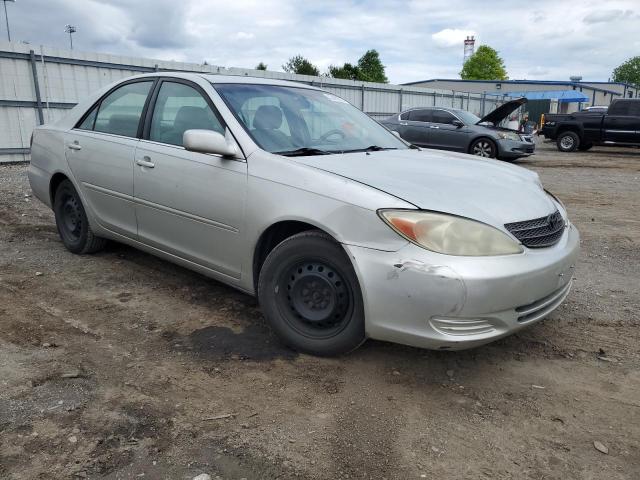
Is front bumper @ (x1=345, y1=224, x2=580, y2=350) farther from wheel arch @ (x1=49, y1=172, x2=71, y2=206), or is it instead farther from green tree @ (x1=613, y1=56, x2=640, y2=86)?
green tree @ (x1=613, y1=56, x2=640, y2=86)

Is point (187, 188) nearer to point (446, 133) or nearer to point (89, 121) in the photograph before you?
point (89, 121)

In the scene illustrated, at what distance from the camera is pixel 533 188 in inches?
132

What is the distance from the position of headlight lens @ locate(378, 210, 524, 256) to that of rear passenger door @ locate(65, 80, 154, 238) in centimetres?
229

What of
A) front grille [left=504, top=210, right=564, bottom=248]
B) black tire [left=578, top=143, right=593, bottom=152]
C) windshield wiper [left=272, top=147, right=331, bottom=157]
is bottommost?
black tire [left=578, top=143, right=593, bottom=152]

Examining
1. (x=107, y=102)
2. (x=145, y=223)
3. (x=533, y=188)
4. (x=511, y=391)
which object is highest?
(x=107, y=102)

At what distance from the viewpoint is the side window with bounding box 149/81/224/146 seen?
11.6 ft

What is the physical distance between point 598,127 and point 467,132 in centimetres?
684

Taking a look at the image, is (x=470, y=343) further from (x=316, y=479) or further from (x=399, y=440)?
(x=316, y=479)

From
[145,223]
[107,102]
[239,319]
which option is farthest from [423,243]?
[107,102]

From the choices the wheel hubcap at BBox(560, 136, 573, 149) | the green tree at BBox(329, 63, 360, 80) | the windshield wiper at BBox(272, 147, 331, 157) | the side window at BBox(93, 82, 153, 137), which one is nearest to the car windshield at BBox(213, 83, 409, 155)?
the windshield wiper at BBox(272, 147, 331, 157)

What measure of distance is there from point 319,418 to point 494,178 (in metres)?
1.83

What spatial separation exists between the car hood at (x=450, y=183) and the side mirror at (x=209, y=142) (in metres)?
0.44

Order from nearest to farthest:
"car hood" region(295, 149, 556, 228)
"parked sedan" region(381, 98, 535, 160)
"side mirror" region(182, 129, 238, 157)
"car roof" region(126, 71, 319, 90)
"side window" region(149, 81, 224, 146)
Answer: "car hood" region(295, 149, 556, 228), "side mirror" region(182, 129, 238, 157), "side window" region(149, 81, 224, 146), "car roof" region(126, 71, 319, 90), "parked sedan" region(381, 98, 535, 160)

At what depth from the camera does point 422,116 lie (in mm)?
14430
